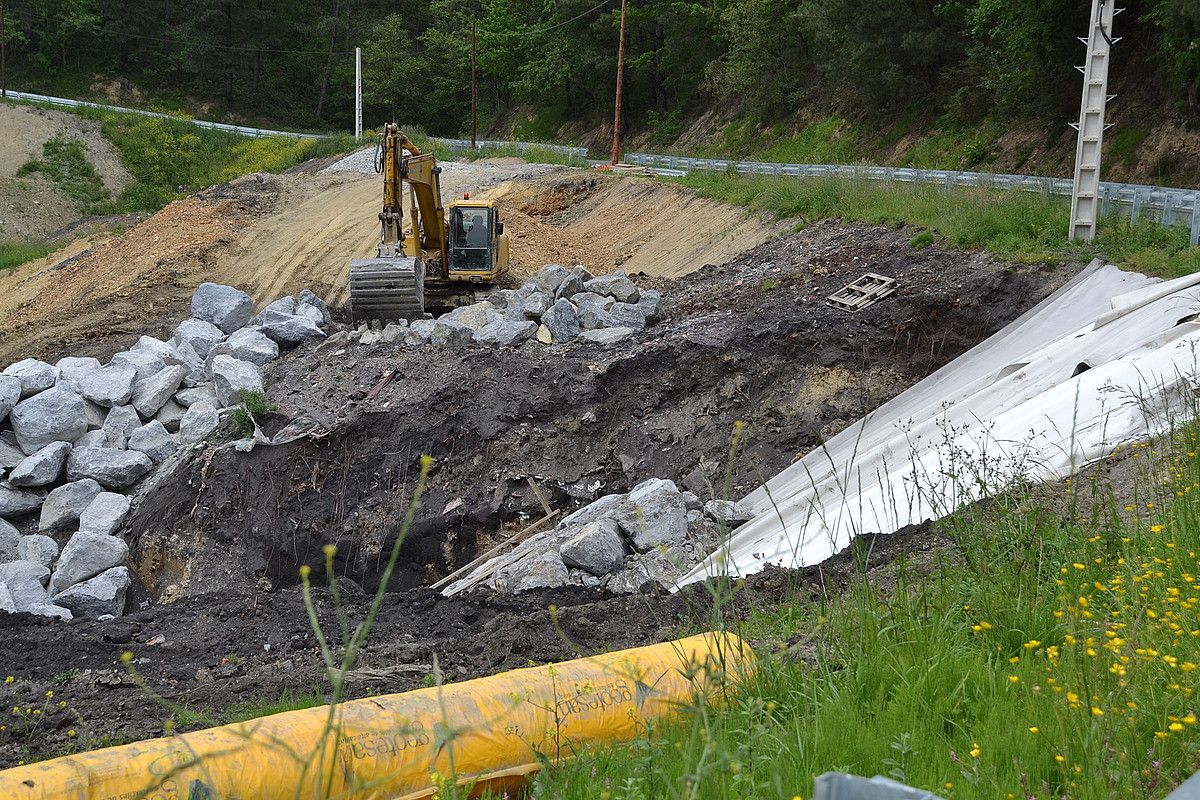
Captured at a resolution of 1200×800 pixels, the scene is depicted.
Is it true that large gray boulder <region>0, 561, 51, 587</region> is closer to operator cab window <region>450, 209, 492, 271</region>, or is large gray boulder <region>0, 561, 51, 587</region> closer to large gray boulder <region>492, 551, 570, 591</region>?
large gray boulder <region>492, 551, 570, 591</region>

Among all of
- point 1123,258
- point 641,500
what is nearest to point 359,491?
point 641,500

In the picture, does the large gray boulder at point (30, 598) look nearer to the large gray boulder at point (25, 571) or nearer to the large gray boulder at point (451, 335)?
the large gray boulder at point (25, 571)

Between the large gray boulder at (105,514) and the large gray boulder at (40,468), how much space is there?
34.7 inches

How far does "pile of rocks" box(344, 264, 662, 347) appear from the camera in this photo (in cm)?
1362

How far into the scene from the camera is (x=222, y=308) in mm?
17156

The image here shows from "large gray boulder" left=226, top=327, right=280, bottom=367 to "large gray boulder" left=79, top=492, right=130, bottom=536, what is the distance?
3.21m

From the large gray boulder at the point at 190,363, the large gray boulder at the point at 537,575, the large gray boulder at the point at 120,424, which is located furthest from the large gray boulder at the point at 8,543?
the large gray boulder at the point at 537,575

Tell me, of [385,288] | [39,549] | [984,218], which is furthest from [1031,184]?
[39,549]

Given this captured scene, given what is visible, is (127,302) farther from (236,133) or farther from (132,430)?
(236,133)

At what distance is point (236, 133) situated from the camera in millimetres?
45750

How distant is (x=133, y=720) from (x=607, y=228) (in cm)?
1972

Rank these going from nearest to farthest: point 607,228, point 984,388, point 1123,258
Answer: point 984,388, point 1123,258, point 607,228

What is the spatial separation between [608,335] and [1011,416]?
6.35 metres

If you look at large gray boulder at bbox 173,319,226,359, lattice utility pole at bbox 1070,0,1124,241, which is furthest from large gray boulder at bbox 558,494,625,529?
large gray boulder at bbox 173,319,226,359
